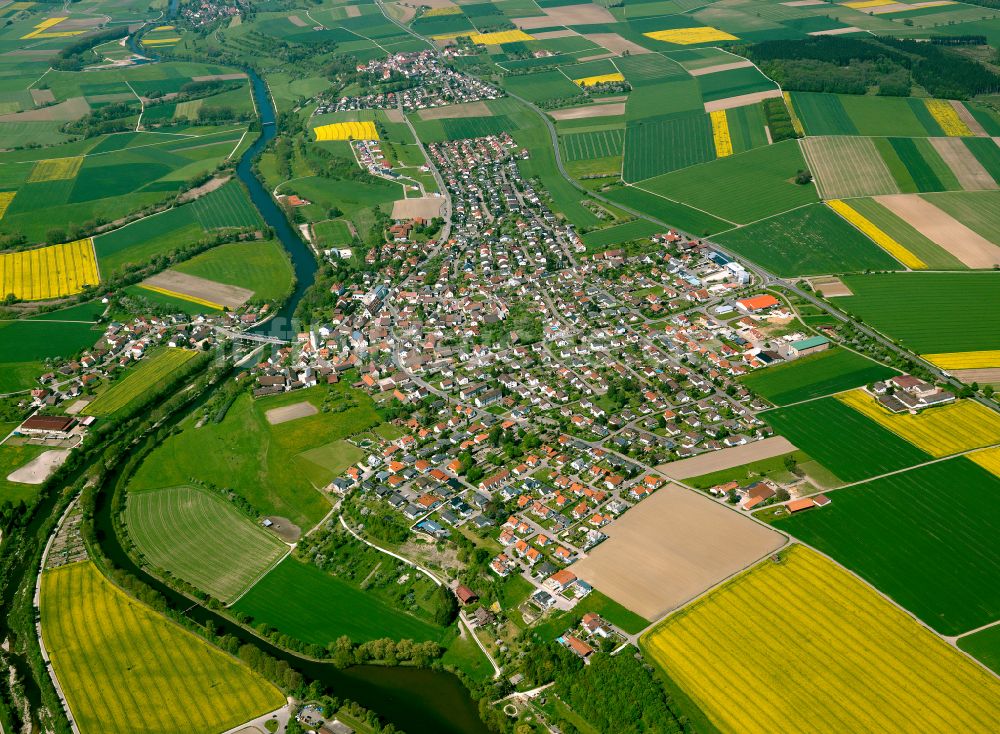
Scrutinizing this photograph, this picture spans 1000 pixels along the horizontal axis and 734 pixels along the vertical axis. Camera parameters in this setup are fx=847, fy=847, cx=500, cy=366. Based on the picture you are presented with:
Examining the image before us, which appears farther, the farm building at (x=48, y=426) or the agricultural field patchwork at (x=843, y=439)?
the farm building at (x=48, y=426)

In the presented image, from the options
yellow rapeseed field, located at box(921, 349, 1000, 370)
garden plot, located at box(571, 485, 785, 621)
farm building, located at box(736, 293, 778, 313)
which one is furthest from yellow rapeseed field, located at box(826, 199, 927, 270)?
garden plot, located at box(571, 485, 785, 621)

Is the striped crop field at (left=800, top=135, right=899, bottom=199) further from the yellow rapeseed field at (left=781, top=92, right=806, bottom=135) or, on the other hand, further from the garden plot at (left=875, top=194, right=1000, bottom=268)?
the garden plot at (left=875, top=194, right=1000, bottom=268)

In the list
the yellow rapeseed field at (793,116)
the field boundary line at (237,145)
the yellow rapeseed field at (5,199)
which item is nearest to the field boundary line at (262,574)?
the yellow rapeseed field at (5,199)

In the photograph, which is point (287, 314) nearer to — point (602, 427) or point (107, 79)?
point (602, 427)

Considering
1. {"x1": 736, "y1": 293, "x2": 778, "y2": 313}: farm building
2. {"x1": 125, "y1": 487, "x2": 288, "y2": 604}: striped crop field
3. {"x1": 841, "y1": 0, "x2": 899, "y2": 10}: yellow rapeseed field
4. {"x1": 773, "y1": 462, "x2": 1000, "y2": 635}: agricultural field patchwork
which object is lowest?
{"x1": 125, "y1": 487, "x2": 288, "y2": 604}: striped crop field

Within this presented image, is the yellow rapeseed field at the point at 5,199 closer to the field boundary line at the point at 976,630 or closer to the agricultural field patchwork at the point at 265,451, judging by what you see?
the agricultural field patchwork at the point at 265,451

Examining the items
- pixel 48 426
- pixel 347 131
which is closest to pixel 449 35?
pixel 347 131
